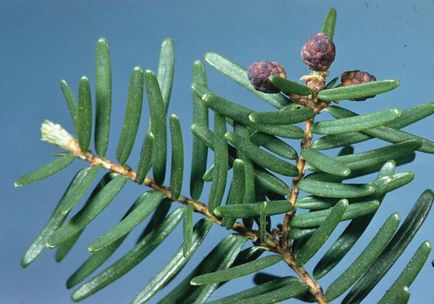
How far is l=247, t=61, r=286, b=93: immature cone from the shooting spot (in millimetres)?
867

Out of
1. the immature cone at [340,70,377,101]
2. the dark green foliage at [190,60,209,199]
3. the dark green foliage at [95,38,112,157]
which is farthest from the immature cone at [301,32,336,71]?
the dark green foliage at [95,38,112,157]

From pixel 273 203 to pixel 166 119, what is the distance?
0.59 ft

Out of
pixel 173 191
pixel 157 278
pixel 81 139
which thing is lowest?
pixel 157 278

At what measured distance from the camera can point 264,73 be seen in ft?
2.84

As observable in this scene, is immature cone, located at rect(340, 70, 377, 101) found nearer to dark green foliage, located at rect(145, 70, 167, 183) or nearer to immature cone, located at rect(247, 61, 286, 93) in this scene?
immature cone, located at rect(247, 61, 286, 93)

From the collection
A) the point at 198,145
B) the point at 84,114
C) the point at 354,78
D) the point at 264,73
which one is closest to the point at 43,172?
the point at 84,114

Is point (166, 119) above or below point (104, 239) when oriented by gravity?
above

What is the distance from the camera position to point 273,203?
2.91 feet

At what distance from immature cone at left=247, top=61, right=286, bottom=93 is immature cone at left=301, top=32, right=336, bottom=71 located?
0.04m

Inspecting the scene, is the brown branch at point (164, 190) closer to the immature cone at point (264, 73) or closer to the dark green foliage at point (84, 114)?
the dark green foliage at point (84, 114)

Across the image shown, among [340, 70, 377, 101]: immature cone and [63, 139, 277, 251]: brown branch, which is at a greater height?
[340, 70, 377, 101]: immature cone

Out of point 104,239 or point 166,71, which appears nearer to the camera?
point 104,239

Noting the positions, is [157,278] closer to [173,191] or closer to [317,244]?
[173,191]

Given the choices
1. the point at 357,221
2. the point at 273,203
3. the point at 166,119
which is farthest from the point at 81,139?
the point at 357,221
